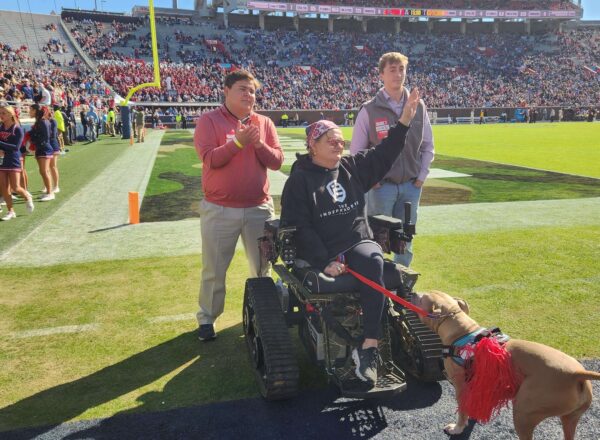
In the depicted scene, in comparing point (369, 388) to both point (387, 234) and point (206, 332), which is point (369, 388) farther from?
point (206, 332)

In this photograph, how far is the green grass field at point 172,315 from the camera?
324 cm

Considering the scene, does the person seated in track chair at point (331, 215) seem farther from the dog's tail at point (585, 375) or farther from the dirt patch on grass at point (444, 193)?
the dirt patch on grass at point (444, 193)

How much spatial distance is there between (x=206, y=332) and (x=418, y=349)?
5.71 ft

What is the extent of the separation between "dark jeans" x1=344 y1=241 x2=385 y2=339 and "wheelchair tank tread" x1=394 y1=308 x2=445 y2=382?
1.23 feet

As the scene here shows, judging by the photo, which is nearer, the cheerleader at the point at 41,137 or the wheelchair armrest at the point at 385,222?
the wheelchair armrest at the point at 385,222

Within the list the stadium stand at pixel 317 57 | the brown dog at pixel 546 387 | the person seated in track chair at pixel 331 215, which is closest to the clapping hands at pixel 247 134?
the person seated in track chair at pixel 331 215

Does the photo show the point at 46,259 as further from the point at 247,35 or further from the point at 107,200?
the point at 247,35

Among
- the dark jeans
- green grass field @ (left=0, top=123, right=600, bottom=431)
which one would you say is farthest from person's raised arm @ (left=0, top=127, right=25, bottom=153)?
the dark jeans

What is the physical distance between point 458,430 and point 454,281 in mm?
2525

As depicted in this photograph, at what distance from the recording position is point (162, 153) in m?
18.8

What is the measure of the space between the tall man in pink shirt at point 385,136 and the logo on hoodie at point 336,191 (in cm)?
113

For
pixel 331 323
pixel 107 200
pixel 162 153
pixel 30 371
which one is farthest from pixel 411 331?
pixel 162 153

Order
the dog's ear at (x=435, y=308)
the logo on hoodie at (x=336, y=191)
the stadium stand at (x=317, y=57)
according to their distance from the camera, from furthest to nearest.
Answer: the stadium stand at (x=317, y=57), the logo on hoodie at (x=336, y=191), the dog's ear at (x=435, y=308)

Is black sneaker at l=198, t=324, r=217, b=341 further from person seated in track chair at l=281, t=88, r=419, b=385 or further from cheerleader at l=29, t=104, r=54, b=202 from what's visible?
cheerleader at l=29, t=104, r=54, b=202
